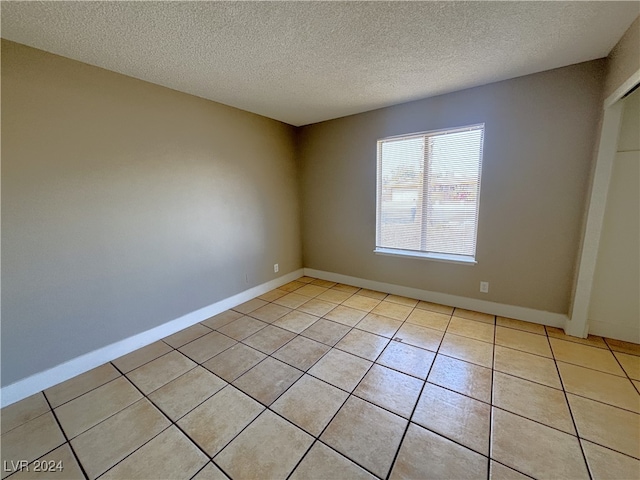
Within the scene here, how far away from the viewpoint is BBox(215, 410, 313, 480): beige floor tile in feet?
4.25

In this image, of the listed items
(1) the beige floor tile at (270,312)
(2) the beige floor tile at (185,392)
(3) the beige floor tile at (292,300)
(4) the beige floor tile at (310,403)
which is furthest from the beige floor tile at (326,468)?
(3) the beige floor tile at (292,300)

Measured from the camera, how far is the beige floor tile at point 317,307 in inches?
120

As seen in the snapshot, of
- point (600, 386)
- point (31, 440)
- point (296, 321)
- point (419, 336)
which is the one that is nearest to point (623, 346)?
point (600, 386)

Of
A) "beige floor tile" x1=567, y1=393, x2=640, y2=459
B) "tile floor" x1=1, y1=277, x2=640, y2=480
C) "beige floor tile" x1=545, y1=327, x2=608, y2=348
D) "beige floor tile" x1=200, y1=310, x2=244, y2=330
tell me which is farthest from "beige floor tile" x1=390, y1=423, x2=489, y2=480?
"beige floor tile" x1=200, y1=310, x2=244, y2=330

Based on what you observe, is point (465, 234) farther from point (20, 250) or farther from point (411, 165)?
point (20, 250)

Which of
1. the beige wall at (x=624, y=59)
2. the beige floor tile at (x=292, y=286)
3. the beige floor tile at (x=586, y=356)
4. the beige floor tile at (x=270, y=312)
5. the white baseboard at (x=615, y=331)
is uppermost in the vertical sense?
the beige wall at (x=624, y=59)

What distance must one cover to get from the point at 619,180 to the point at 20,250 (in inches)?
185

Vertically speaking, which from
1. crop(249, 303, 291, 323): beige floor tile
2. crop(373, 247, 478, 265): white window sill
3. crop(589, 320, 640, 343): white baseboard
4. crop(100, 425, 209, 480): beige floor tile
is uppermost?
crop(373, 247, 478, 265): white window sill

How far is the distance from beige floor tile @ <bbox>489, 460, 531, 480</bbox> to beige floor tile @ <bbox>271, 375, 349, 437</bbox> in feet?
2.75

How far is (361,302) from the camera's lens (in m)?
3.29

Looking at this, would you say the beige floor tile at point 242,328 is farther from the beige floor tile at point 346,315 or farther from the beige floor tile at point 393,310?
the beige floor tile at point 393,310

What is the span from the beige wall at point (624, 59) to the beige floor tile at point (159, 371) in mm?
3783

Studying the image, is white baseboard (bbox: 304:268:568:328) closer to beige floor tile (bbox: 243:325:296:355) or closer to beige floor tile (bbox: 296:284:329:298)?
beige floor tile (bbox: 296:284:329:298)

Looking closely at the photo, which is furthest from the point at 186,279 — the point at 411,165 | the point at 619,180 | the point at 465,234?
the point at 619,180
